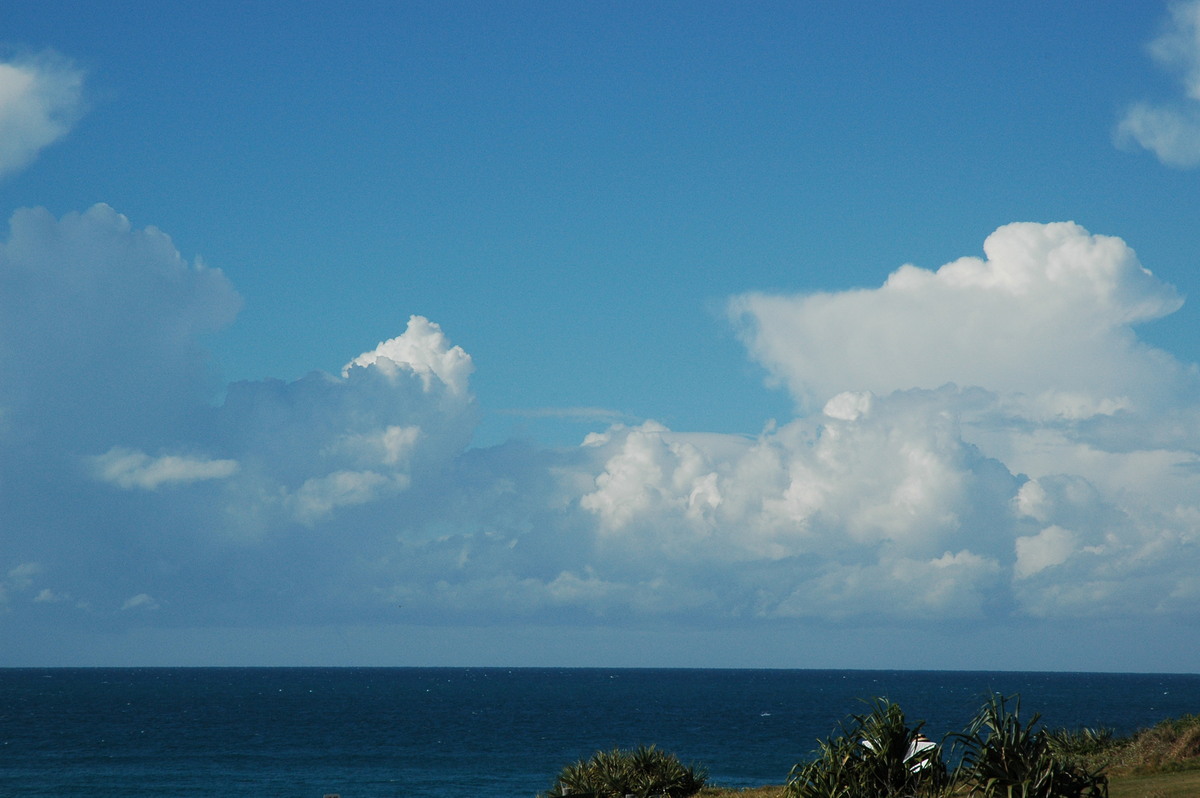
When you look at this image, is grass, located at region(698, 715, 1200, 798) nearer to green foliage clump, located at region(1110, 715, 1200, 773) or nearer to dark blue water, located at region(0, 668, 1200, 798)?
green foliage clump, located at region(1110, 715, 1200, 773)

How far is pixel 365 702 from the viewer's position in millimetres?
145500

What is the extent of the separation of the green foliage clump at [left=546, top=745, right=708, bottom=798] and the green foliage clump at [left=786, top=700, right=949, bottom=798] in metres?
11.4

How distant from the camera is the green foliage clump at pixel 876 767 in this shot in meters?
17.7

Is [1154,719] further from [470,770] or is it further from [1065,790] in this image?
[1065,790]

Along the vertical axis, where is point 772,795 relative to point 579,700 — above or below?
above

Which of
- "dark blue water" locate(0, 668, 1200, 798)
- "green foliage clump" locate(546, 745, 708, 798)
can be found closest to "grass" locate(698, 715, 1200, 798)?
"green foliage clump" locate(546, 745, 708, 798)

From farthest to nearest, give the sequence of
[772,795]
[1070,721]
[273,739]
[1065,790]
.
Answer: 1. [1070,721]
2. [273,739]
3. [772,795]
4. [1065,790]

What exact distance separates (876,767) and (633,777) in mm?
12656

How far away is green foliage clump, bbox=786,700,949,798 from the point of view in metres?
17.7

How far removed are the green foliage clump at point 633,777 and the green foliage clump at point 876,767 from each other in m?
11.4

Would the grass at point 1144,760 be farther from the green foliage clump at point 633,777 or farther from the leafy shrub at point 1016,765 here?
the leafy shrub at point 1016,765

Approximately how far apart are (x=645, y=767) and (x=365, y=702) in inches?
4852

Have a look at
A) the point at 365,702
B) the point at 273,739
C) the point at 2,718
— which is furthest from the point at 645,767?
the point at 365,702

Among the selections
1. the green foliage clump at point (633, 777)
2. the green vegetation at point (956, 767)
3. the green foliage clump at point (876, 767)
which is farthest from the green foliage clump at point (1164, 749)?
the green foliage clump at point (876, 767)
